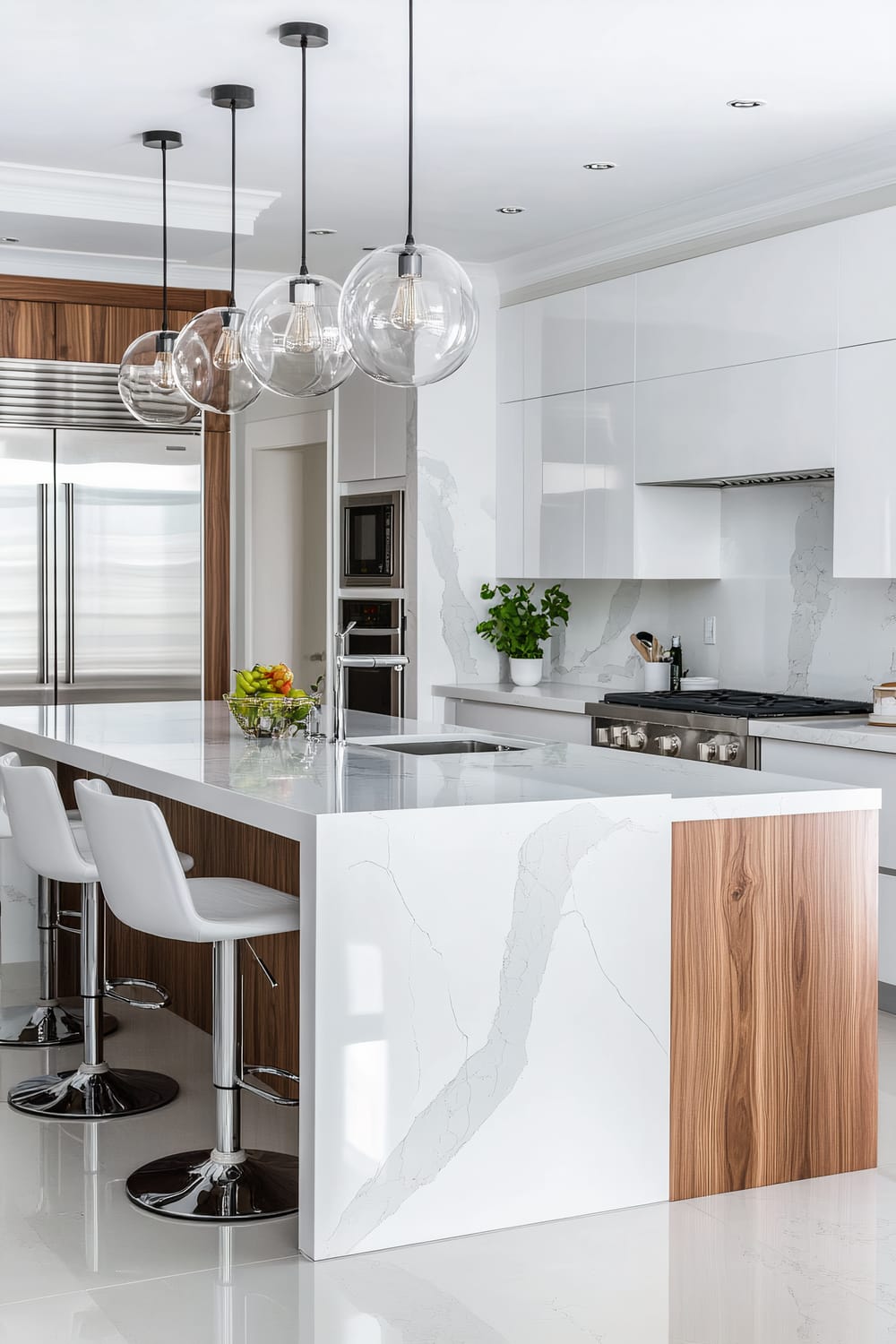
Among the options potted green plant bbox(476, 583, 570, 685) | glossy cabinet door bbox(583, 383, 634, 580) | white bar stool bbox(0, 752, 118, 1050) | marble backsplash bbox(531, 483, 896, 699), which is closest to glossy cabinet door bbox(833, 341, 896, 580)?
marble backsplash bbox(531, 483, 896, 699)

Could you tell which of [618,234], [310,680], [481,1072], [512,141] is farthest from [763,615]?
[481,1072]

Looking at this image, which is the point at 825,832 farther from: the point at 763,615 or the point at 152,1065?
the point at 763,615

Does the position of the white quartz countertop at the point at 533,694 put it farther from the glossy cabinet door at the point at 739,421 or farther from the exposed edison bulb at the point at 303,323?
the exposed edison bulb at the point at 303,323

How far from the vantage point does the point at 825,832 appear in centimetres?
320

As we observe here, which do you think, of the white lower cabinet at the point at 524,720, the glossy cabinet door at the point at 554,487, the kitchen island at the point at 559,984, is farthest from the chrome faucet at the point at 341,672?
the glossy cabinet door at the point at 554,487

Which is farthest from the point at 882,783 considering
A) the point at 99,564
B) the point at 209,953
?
the point at 99,564

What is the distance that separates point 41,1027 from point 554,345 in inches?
138

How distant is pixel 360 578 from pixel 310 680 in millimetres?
840

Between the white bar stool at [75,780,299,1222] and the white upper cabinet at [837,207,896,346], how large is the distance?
2.73 metres

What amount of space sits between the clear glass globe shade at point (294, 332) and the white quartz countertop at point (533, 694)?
254cm

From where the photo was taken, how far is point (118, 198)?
520 centimetres

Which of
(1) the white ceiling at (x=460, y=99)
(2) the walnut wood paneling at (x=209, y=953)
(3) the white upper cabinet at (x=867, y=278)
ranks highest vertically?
(1) the white ceiling at (x=460, y=99)

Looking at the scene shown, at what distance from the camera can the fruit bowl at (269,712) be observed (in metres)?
3.91

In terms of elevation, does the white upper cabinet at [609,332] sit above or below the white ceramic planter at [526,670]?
above
